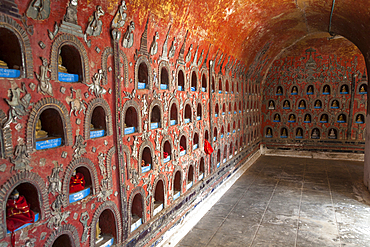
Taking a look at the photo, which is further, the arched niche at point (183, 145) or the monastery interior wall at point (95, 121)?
the arched niche at point (183, 145)

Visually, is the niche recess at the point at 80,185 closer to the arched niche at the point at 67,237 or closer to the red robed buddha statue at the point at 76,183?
the red robed buddha statue at the point at 76,183

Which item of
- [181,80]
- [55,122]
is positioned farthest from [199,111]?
[55,122]

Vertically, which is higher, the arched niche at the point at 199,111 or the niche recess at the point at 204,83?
the niche recess at the point at 204,83

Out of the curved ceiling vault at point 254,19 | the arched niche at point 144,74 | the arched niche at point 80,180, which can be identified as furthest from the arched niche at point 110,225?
the curved ceiling vault at point 254,19

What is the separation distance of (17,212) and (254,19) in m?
9.26

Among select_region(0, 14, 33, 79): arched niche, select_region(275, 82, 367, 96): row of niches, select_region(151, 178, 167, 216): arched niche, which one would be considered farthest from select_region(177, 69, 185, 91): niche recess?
A: select_region(275, 82, 367, 96): row of niches

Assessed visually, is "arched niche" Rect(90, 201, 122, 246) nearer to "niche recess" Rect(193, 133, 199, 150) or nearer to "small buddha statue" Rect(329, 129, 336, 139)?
"niche recess" Rect(193, 133, 199, 150)

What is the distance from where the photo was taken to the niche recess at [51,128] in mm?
3510

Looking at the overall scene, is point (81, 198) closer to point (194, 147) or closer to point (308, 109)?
point (194, 147)

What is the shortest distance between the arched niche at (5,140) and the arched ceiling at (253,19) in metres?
2.46

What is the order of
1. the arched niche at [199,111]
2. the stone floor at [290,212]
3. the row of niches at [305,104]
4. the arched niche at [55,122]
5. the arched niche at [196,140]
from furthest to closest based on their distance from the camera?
the row of niches at [305,104]
the arched niche at [199,111]
the arched niche at [196,140]
the stone floor at [290,212]
the arched niche at [55,122]

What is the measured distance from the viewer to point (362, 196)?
32.2 feet

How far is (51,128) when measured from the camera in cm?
365

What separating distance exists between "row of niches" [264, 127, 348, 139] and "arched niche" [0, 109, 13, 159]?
16802 millimetres
